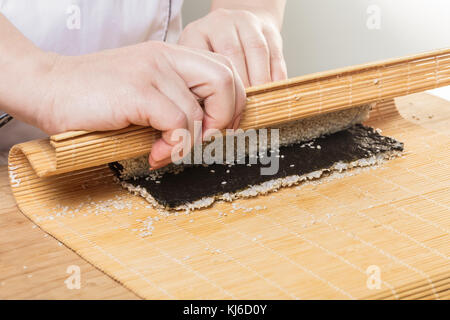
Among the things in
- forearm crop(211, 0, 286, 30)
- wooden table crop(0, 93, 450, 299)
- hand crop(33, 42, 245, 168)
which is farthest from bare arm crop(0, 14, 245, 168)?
forearm crop(211, 0, 286, 30)

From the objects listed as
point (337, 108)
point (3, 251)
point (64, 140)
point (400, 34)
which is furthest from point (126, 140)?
point (400, 34)

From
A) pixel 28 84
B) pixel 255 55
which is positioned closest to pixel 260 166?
pixel 255 55

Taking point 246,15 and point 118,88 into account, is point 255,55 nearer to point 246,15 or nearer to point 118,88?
point 246,15

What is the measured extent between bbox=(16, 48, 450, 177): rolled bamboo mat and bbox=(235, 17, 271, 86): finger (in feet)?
0.47

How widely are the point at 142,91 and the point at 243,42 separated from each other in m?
0.32

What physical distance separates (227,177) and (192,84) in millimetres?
143

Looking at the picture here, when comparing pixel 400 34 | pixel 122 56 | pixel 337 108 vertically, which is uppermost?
pixel 122 56

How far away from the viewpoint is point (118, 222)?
79cm

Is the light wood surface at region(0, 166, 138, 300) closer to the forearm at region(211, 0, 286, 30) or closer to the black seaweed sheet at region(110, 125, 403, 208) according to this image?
the black seaweed sheet at region(110, 125, 403, 208)

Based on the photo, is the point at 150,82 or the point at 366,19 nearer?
the point at 150,82

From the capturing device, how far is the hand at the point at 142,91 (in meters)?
0.77

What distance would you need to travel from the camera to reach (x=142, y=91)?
77cm
